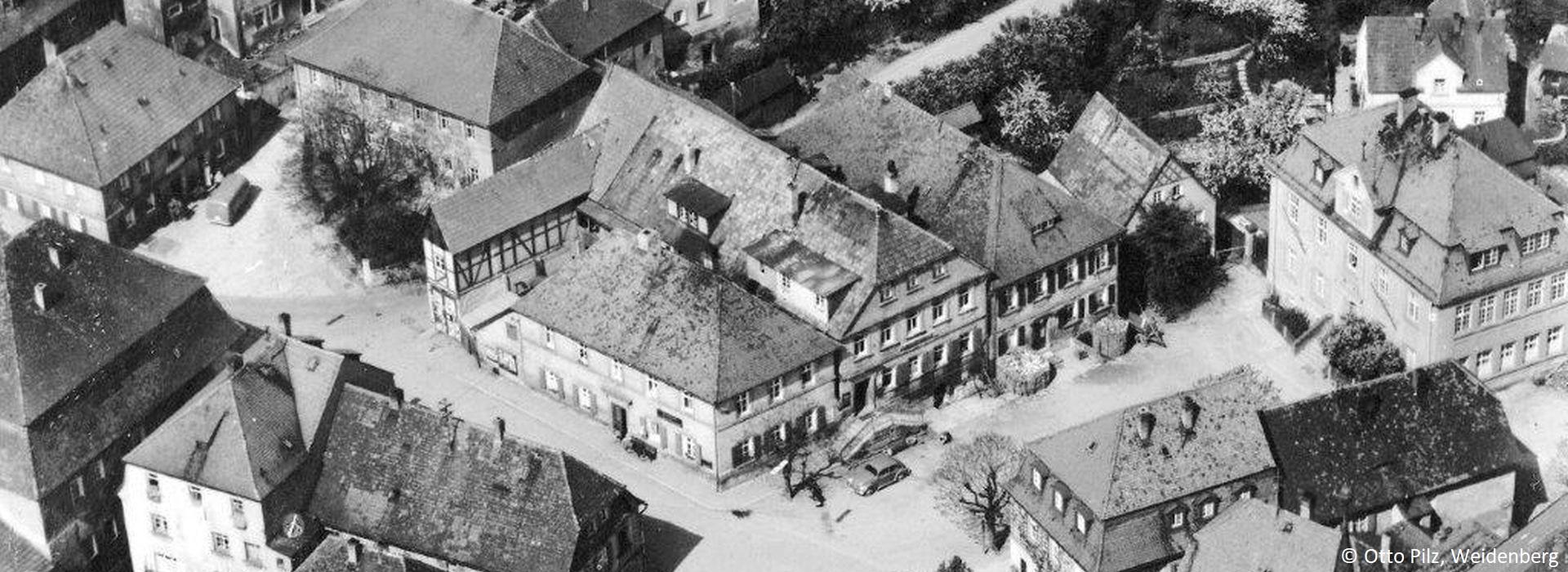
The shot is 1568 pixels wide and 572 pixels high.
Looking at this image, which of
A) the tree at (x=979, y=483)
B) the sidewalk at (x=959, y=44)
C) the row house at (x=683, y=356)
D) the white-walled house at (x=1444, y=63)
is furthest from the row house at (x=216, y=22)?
the white-walled house at (x=1444, y=63)

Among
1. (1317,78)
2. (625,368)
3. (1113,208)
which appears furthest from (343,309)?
(1317,78)

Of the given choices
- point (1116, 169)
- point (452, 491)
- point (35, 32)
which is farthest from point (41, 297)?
point (1116, 169)

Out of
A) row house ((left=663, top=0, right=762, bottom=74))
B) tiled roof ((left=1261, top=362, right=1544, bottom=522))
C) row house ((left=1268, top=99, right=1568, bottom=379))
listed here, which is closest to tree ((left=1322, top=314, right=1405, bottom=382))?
row house ((left=1268, top=99, right=1568, bottom=379))

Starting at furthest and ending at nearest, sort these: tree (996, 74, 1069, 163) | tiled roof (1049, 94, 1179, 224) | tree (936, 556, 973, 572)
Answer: tree (996, 74, 1069, 163) → tiled roof (1049, 94, 1179, 224) → tree (936, 556, 973, 572)

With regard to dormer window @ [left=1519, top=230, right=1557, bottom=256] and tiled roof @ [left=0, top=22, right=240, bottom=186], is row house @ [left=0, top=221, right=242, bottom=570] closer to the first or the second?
tiled roof @ [left=0, top=22, right=240, bottom=186]

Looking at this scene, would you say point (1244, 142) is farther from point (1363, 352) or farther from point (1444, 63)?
point (1363, 352)

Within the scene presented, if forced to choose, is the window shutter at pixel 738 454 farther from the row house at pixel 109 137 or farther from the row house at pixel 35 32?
the row house at pixel 35 32
